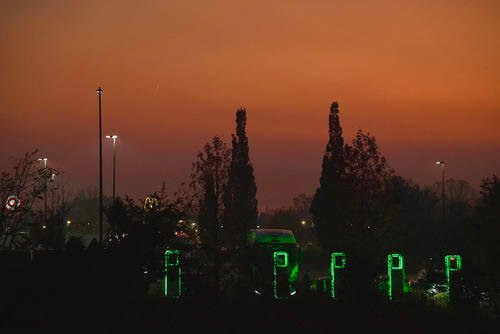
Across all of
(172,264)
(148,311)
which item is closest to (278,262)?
(172,264)

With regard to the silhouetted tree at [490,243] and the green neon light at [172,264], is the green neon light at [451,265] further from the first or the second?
the green neon light at [172,264]

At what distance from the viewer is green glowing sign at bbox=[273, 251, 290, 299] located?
2555cm

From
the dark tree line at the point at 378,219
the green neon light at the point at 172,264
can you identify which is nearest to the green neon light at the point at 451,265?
the dark tree line at the point at 378,219

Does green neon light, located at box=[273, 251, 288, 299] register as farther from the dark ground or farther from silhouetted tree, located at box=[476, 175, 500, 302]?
silhouetted tree, located at box=[476, 175, 500, 302]

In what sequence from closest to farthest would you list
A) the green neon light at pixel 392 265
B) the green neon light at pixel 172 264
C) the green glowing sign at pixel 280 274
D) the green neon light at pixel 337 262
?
1. the green neon light at pixel 172 264
2. the green glowing sign at pixel 280 274
3. the green neon light at pixel 392 265
4. the green neon light at pixel 337 262

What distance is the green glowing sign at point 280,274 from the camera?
83.8 ft

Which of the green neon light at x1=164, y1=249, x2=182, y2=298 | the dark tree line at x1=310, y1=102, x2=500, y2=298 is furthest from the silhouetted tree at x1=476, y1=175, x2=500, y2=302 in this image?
the green neon light at x1=164, y1=249, x2=182, y2=298

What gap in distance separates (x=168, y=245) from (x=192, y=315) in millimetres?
4287

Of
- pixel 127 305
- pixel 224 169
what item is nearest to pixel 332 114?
pixel 224 169

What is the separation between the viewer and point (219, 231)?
33.1 m

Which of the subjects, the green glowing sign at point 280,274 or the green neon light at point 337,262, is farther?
the green neon light at point 337,262

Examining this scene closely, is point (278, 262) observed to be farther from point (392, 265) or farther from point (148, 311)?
point (148, 311)

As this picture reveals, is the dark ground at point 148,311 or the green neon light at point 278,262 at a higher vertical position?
the green neon light at point 278,262

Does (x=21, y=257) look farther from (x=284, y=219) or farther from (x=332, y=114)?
(x=284, y=219)
